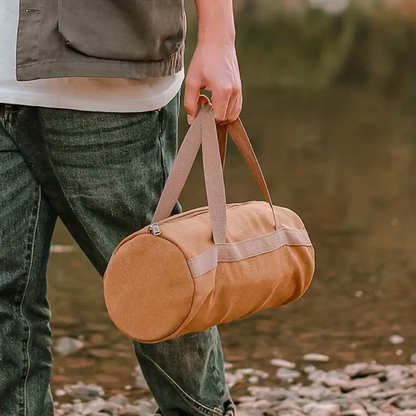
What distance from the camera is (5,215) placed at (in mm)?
1714

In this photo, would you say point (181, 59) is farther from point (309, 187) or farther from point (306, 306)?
point (309, 187)

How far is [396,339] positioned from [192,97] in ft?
6.31

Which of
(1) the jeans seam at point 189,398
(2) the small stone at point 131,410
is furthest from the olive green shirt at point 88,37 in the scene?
(2) the small stone at point 131,410

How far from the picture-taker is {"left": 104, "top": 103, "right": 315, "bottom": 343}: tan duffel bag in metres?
1.56

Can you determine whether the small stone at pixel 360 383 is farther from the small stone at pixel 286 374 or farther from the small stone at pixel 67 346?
the small stone at pixel 67 346

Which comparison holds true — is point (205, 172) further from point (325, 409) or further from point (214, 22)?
point (325, 409)

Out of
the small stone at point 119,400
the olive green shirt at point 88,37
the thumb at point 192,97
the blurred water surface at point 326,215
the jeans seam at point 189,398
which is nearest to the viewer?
the olive green shirt at point 88,37

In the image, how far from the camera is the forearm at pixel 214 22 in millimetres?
1648

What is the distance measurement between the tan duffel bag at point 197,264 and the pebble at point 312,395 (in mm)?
1126

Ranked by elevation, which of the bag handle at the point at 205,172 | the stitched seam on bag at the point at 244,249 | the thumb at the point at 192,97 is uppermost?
the thumb at the point at 192,97

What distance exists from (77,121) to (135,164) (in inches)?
5.0

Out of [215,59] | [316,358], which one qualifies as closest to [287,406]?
[316,358]

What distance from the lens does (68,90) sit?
65.0 inches

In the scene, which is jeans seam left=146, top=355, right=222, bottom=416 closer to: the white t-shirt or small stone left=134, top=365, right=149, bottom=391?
the white t-shirt
